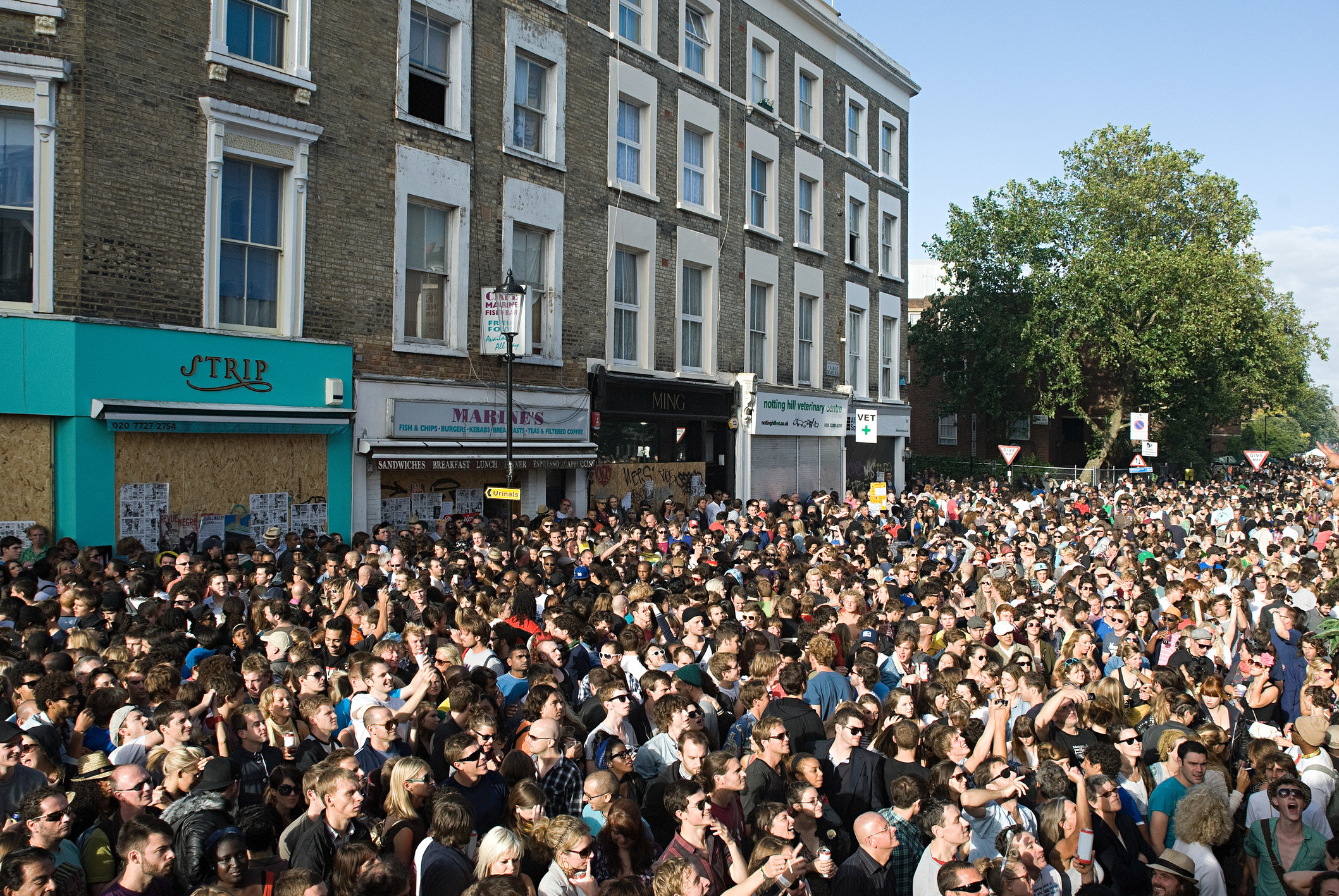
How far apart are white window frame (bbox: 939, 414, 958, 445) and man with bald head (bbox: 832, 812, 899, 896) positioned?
4634 centimetres

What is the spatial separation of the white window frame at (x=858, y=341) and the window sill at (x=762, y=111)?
5595 mm

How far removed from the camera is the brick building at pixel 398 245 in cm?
1347

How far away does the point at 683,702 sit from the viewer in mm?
6406

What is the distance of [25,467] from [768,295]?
1762 cm

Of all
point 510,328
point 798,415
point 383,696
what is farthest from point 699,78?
point 383,696

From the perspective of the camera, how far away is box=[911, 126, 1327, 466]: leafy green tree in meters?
39.9

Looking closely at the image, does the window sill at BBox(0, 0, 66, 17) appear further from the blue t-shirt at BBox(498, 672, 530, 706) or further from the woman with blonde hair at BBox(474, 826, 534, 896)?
the woman with blonde hair at BBox(474, 826, 534, 896)

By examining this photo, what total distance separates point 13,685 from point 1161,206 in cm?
4827

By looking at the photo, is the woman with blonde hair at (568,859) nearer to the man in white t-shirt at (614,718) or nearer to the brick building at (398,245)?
the man in white t-shirt at (614,718)

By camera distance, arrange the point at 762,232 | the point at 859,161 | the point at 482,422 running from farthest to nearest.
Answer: the point at 859,161, the point at 762,232, the point at 482,422

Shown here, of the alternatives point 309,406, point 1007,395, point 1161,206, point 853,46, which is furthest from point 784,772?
point 1161,206

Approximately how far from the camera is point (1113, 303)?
40.2 metres

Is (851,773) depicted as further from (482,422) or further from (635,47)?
(635,47)

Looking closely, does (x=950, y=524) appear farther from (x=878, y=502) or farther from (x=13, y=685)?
(x=13, y=685)
